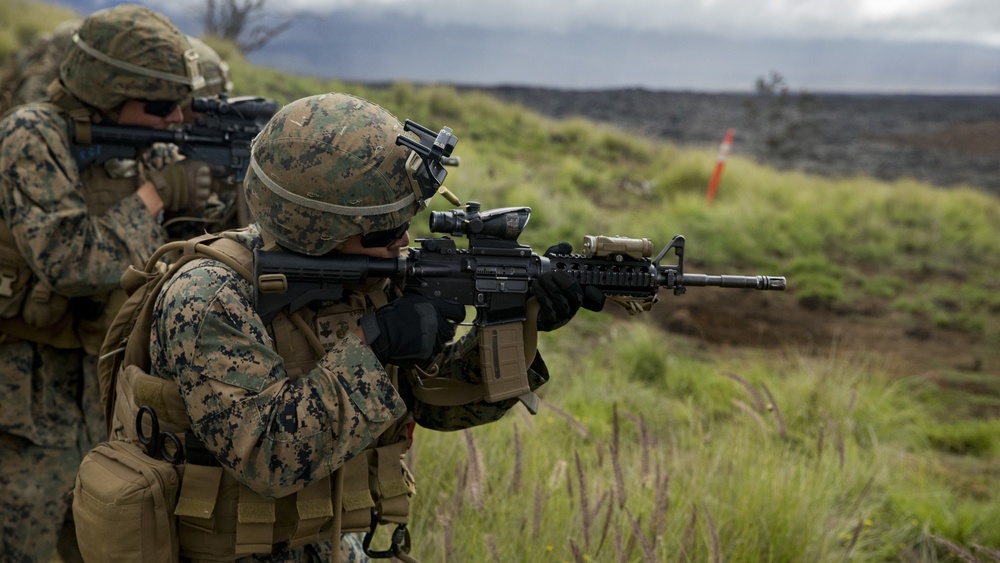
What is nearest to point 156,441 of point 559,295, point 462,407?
point 462,407

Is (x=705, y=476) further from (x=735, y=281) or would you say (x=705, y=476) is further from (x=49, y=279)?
(x=49, y=279)

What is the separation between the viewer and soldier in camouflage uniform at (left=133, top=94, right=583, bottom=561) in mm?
2062

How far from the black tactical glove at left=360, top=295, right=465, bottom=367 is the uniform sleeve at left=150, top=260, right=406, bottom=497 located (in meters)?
0.08

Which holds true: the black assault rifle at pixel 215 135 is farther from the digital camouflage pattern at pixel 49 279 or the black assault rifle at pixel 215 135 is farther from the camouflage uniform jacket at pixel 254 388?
the camouflage uniform jacket at pixel 254 388

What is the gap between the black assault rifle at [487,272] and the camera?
2244 millimetres

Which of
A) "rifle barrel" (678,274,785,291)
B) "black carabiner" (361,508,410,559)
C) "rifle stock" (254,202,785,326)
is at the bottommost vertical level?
"black carabiner" (361,508,410,559)

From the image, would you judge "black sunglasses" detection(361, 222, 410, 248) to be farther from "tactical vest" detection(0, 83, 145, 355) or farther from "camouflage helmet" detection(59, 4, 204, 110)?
"camouflage helmet" detection(59, 4, 204, 110)

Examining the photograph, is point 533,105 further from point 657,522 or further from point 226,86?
point 657,522

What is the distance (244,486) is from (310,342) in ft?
1.34

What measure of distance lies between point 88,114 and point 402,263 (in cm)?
204

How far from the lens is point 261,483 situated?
208 centimetres

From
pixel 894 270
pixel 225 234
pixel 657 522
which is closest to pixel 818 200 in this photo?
pixel 894 270

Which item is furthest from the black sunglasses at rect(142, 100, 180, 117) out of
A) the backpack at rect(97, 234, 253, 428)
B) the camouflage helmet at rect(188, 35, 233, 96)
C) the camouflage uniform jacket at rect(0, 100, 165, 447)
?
the backpack at rect(97, 234, 253, 428)

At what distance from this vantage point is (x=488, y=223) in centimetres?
260
